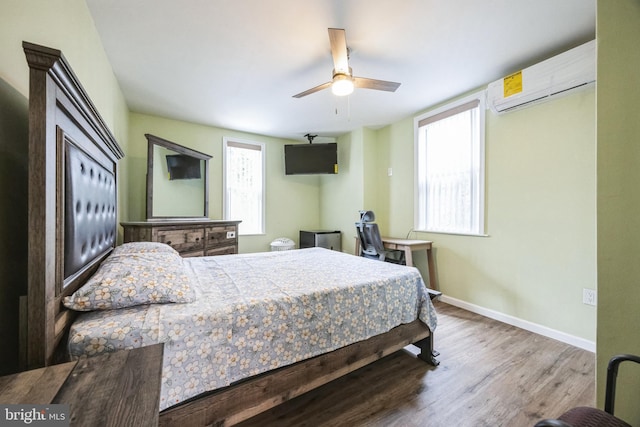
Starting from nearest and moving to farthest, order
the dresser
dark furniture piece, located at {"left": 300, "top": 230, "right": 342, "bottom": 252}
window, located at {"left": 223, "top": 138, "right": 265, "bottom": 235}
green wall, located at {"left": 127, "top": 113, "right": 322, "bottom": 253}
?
1. the dresser
2. green wall, located at {"left": 127, "top": 113, "right": 322, "bottom": 253}
3. window, located at {"left": 223, "top": 138, "right": 265, "bottom": 235}
4. dark furniture piece, located at {"left": 300, "top": 230, "right": 342, "bottom": 252}

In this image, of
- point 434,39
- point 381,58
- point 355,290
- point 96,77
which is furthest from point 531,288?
point 96,77

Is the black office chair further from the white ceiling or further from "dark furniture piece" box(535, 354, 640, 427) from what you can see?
"dark furniture piece" box(535, 354, 640, 427)

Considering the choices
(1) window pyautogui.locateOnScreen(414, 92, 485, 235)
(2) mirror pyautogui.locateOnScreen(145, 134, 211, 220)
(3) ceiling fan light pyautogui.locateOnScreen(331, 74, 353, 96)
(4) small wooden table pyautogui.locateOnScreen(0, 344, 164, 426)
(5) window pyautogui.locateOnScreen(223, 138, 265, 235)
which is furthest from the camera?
(5) window pyautogui.locateOnScreen(223, 138, 265, 235)

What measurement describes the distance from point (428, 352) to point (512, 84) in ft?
8.24

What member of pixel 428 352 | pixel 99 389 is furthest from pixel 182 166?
pixel 428 352

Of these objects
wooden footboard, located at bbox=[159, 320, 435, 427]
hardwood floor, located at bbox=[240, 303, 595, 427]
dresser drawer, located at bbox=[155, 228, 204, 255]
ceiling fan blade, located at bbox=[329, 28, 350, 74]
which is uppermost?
ceiling fan blade, located at bbox=[329, 28, 350, 74]

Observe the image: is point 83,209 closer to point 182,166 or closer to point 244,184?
point 182,166

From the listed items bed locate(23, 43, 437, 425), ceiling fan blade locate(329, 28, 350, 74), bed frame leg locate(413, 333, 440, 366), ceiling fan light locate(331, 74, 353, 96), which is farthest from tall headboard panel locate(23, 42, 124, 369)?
bed frame leg locate(413, 333, 440, 366)

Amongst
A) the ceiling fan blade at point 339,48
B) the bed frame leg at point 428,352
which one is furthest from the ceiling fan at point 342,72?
the bed frame leg at point 428,352

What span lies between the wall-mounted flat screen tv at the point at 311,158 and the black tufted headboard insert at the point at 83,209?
2.99 m

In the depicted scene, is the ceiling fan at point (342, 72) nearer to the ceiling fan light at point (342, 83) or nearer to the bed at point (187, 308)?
the ceiling fan light at point (342, 83)

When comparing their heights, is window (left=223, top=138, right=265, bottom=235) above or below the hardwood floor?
above

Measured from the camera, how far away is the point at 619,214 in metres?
1.03

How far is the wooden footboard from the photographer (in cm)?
101
